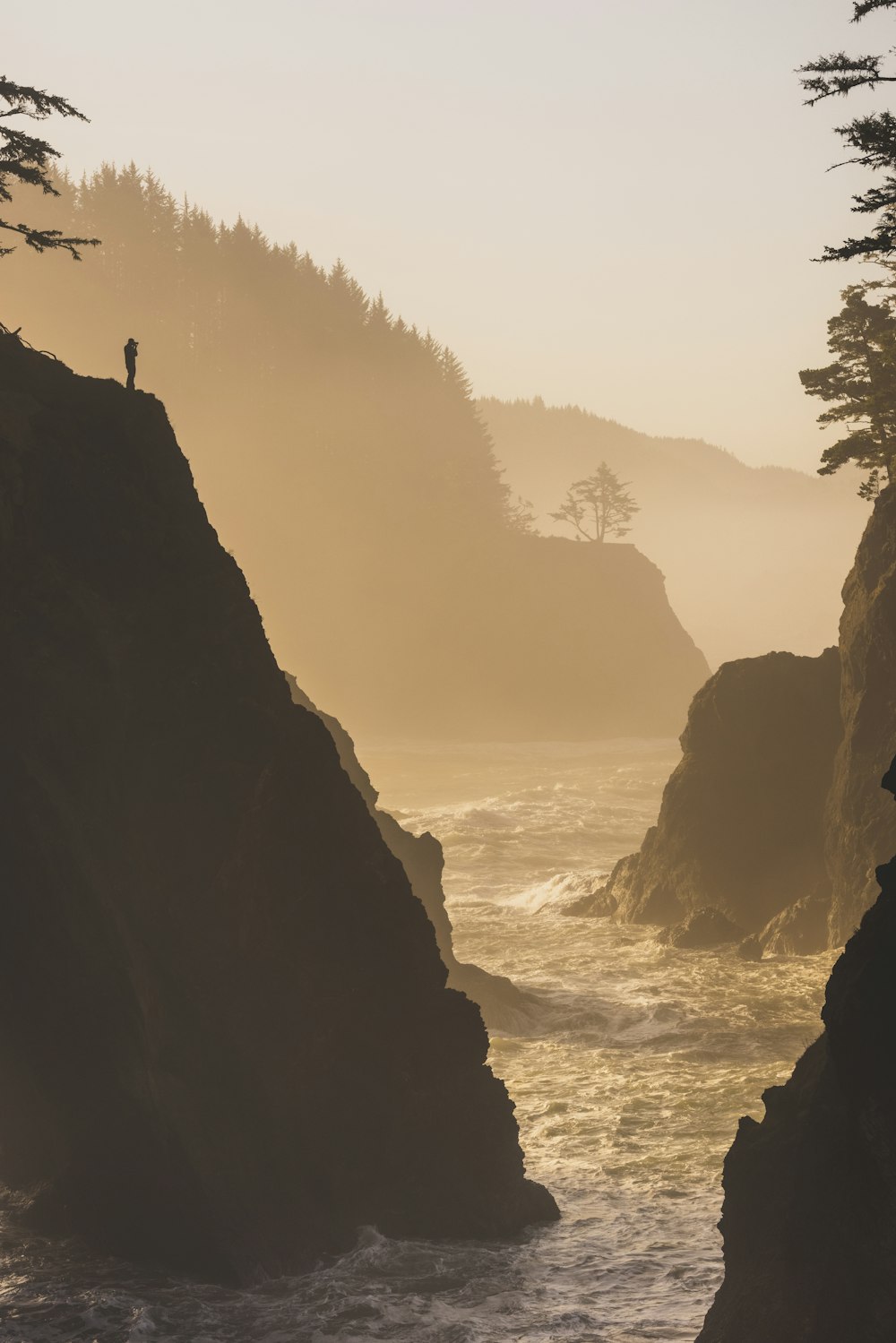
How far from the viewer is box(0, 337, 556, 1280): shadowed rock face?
63.3ft

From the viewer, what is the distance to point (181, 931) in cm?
1977

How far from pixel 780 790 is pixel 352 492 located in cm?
8670

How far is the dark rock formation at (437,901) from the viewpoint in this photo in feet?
114

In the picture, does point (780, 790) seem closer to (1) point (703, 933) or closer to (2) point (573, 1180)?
(1) point (703, 933)

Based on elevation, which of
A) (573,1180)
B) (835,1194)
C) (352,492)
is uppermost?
(352,492)

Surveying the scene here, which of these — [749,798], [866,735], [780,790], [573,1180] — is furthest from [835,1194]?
[749,798]

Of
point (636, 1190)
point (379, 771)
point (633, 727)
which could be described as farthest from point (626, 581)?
point (636, 1190)

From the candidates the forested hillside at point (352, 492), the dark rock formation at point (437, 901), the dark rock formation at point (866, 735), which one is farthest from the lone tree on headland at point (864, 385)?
the forested hillside at point (352, 492)

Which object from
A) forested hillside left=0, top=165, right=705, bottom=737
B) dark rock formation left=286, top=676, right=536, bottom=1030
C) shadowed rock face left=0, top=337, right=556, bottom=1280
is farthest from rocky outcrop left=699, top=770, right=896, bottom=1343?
forested hillside left=0, top=165, right=705, bottom=737

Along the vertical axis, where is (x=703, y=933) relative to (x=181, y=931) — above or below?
below

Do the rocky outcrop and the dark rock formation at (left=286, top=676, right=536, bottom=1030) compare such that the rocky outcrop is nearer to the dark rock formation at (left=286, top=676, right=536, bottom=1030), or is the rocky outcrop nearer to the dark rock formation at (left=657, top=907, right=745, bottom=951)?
the dark rock formation at (left=286, top=676, right=536, bottom=1030)

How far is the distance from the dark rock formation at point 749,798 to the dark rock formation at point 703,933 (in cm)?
102

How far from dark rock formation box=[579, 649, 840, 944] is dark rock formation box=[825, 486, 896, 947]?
3.00 m

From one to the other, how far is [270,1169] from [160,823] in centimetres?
518
